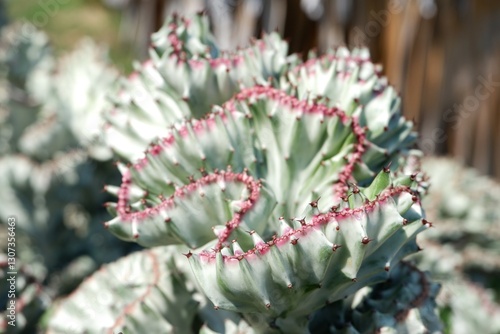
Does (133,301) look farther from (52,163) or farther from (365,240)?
(52,163)

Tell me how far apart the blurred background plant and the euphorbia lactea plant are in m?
0.28

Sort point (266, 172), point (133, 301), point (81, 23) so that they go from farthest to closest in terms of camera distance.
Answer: point (81, 23) → point (133, 301) → point (266, 172)

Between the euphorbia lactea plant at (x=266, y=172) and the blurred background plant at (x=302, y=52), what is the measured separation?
0.93ft

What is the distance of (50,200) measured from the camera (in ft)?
9.28

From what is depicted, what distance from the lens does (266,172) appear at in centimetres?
150

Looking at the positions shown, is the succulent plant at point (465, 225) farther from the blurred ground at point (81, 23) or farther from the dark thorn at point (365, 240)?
the blurred ground at point (81, 23)

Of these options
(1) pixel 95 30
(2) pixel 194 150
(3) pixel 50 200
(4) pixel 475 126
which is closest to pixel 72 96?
(3) pixel 50 200

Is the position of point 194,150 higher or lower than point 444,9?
lower

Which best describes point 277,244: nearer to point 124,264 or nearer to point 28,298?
point 124,264

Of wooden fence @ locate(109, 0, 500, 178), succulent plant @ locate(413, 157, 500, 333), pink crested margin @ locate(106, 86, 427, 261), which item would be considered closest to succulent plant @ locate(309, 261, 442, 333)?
pink crested margin @ locate(106, 86, 427, 261)

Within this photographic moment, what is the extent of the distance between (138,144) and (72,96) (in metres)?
1.65

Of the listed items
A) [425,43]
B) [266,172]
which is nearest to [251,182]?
[266,172]

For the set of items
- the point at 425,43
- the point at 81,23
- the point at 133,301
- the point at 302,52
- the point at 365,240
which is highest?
the point at 81,23

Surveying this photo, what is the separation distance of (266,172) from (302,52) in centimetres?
156
